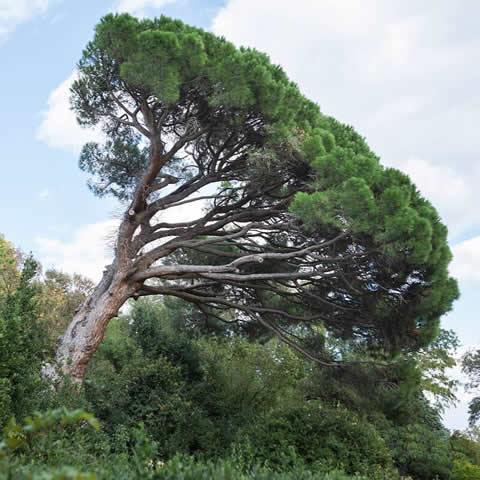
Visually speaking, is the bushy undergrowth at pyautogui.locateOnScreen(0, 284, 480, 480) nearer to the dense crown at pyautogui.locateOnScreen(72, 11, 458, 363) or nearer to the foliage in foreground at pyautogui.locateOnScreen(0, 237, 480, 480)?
the foliage in foreground at pyautogui.locateOnScreen(0, 237, 480, 480)

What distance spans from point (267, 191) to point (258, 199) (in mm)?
528

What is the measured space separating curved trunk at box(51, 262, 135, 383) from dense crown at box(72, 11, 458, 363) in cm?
39

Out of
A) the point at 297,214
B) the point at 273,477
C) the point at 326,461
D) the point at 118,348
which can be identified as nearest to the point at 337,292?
the point at 297,214

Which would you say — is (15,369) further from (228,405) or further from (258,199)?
(228,405)

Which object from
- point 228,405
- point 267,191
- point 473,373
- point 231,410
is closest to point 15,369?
point 267,191

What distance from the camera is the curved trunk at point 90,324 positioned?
9.28m

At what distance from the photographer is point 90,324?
376 inches

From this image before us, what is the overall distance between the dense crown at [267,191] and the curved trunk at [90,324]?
1.29ft

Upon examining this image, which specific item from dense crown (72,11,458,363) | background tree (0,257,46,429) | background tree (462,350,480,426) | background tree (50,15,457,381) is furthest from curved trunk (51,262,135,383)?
background tree (462,350,480,426)

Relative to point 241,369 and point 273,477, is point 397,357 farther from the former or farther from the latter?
point 273,477

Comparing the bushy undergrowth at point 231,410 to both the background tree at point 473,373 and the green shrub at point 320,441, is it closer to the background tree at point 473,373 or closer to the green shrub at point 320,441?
the green shrub at point 320,441

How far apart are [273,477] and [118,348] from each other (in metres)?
11.8

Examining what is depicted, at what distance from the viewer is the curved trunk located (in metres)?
9.28

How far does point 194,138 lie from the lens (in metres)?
9.95
